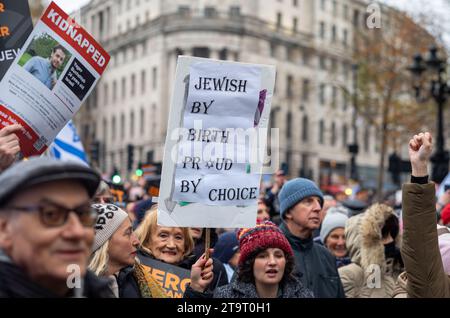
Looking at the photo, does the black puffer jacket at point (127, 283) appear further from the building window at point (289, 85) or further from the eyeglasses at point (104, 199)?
the building window at point (289, 85)

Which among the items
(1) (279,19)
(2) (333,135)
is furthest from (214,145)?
(2) (333,135)

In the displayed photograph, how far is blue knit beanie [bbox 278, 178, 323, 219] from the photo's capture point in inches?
220

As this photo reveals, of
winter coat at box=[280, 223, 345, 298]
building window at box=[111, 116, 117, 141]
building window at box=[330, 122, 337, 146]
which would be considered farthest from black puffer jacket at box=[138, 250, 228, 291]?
building window at box=[330, 122, 337, 146]

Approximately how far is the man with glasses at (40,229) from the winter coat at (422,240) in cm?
168

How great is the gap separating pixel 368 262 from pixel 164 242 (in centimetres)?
173

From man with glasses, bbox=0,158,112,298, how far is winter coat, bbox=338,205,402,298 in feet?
11.8

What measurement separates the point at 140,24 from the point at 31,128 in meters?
60.8

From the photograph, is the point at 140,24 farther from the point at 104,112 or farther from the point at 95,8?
the point at 104,112

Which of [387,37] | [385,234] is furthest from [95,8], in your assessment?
[385,234]

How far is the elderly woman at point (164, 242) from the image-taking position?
16.6 feet

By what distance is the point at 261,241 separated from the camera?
14.8 feet

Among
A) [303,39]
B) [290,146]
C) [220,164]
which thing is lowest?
[220,164]

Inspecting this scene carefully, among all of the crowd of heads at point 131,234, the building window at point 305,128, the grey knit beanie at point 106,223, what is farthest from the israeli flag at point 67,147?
the building window at point 305,128
